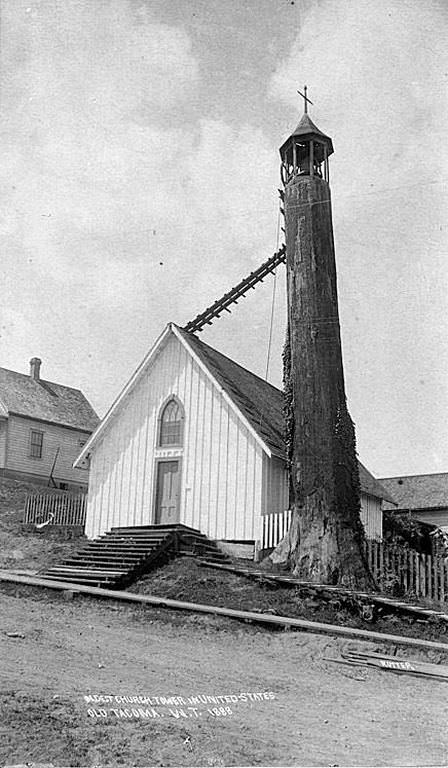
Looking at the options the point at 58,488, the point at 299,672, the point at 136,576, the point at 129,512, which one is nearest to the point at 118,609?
the point at 136,576

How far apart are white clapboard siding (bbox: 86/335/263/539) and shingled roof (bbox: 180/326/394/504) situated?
1.12 feet

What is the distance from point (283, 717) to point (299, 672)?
2526 millimetres

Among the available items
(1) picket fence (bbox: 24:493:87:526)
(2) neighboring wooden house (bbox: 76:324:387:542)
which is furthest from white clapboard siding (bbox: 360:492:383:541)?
(1) picket fence (bbox: 24:493:87:526)

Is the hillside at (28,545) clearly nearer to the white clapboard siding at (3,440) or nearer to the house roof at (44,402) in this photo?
the white clapboard siding at (3,440)

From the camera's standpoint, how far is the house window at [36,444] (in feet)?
130

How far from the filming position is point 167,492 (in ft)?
77.7

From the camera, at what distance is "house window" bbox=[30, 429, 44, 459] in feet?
130

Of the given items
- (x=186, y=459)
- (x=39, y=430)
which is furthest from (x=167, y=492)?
(x=39, y=430)

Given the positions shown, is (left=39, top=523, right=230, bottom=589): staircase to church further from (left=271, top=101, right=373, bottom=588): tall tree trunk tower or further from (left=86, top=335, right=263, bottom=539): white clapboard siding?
(left=271, top=101, right=373, bottom=588): tall tree trunk tower

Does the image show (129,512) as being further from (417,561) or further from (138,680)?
(138,680)

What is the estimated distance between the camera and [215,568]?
18234 mm

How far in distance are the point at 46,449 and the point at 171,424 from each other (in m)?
17.9

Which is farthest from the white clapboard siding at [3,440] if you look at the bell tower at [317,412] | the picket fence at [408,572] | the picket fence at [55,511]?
the picket fence at [408,572]

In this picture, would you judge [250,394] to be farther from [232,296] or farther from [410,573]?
[410,573]
